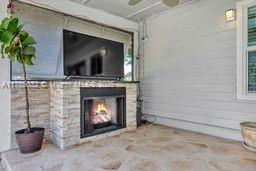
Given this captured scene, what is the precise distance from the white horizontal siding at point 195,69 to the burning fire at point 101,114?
1.28 metres

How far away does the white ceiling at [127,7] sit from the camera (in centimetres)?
365

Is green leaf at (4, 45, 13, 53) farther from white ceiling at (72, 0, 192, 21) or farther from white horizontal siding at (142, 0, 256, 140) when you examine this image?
white horizontal siding at (142, 0, 256, 140)

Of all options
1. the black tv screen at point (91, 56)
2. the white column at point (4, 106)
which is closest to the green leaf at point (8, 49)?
the white column at point (4, 106)

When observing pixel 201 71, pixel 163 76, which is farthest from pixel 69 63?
pixel 201 71

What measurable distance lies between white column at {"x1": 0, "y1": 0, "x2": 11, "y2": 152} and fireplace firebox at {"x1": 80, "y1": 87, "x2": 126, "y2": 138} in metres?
1.09

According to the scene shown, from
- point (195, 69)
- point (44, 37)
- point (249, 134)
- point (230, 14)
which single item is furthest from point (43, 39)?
point (249, 134)

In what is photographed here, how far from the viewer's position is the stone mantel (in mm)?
2820

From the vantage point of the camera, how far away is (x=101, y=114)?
11.9 feet

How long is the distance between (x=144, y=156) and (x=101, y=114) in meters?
1.44

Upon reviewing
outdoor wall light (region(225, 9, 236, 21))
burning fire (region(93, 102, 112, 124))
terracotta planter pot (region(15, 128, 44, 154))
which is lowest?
terracotta planter pot (region(15, 128, 44, 154))

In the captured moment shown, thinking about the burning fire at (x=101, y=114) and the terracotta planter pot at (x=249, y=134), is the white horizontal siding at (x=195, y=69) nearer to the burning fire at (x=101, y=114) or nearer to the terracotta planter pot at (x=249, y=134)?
the terracotta planter pot at (x=249, y=134)

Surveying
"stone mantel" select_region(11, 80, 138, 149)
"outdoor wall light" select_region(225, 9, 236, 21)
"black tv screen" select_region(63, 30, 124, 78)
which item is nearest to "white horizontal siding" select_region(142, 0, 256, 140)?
"outdoor wall light" select_region(225, 9, 236, 21)

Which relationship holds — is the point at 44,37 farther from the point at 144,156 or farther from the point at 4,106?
the point at 144,156

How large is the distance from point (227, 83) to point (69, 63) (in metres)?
2.78
